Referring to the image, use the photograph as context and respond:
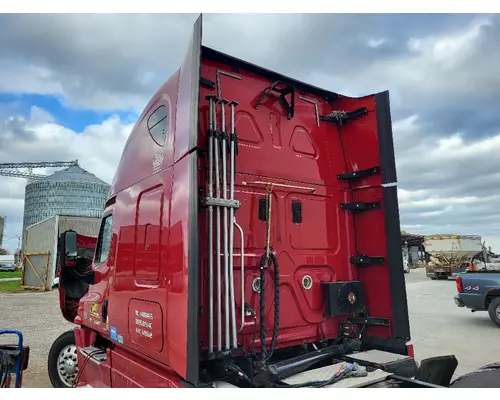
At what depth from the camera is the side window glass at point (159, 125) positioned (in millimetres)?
3254

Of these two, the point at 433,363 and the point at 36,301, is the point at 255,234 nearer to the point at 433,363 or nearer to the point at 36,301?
the point at 433,363

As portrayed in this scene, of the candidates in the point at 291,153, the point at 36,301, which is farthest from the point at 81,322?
the point at 36,301

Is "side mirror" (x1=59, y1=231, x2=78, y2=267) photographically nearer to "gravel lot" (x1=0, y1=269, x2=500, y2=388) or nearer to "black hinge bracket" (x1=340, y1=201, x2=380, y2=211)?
"gravel lot" (x1=0, y1=269, x2=500, y2=388)

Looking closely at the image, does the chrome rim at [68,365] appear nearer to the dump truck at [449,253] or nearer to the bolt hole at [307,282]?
the bolt hole at [307,282]

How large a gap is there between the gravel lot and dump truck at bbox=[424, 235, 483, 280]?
33.0 feet

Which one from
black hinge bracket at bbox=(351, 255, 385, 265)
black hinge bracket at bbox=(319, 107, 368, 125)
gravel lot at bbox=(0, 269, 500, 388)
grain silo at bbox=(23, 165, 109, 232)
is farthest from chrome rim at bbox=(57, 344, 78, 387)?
grain silo at bbox=(23, 165, 109, 232)

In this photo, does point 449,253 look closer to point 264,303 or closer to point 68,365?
point 68,365

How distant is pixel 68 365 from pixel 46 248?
796 inches

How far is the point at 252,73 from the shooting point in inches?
136

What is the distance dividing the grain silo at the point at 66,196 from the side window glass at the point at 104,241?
4101 cm

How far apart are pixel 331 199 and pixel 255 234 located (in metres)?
0.97

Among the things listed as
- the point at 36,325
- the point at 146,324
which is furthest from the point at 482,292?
the point at 36,325

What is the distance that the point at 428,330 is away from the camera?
9.03 meters

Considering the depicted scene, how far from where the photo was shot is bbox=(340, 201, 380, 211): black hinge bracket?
11.9ft
